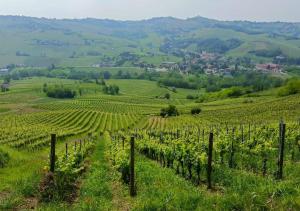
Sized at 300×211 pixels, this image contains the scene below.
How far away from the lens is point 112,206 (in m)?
14.3

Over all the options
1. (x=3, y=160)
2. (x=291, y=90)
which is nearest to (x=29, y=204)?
(x=3, y=160)

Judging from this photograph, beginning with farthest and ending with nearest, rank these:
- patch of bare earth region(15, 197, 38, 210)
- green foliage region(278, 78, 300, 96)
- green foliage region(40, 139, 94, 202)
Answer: green foliage region(278, 78, 300, 96) < green foliage region(40, 139, 94, 202) < patch of bare earth region(15, 197, 38, 210)

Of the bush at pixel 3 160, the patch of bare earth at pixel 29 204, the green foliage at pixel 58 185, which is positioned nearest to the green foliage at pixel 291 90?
the bush at pixel 3 160

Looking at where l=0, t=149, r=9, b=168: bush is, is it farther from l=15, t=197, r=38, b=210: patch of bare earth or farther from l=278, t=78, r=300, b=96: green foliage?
l=278, t=78, r=300, b=96: green foliage

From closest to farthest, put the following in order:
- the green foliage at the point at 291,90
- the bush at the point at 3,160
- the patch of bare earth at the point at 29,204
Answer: the patch of bare earth at the point at 29,204 < the bush at the point at 3,160 < the green foliage at the point at 291,90

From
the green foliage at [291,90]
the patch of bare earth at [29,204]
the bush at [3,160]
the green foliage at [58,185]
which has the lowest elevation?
the green foliage at [291,90]

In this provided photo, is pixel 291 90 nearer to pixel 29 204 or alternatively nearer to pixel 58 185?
pixel 58 185

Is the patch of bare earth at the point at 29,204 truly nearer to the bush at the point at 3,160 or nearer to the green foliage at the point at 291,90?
the bush at the point at 3,160

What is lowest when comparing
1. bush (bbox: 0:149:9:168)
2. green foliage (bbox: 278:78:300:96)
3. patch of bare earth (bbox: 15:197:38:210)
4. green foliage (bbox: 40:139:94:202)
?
green foliage (bbox: 278:78:300:96)

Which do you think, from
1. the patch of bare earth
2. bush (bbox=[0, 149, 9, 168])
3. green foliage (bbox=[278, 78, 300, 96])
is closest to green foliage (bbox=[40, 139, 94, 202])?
the patch of bare earth

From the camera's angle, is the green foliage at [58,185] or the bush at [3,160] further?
the bush at [3,160]

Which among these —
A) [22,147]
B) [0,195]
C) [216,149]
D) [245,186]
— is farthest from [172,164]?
[22,147]

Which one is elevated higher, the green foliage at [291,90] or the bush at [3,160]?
the bush at [3,160]

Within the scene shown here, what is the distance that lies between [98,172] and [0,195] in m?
7.39
